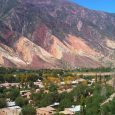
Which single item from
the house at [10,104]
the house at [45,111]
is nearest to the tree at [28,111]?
the house at [45,111]

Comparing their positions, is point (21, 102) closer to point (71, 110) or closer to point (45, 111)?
point (45, 111)

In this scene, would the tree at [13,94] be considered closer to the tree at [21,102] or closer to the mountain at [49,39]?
the tree at [21,102]

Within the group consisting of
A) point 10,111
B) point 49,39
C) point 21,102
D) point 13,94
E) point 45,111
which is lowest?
point 10,111

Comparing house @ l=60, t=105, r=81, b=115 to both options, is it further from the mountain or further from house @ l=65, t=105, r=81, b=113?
the mountain

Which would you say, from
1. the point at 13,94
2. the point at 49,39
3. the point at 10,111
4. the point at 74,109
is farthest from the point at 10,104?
the point at 49,39

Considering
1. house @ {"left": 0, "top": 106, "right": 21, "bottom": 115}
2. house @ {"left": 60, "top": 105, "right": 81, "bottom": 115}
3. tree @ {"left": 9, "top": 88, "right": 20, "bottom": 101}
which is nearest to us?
house @ {"left": 60, "top": 105, "right": 81, "bottom": 115}

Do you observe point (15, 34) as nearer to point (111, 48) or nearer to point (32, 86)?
point (111, 48)

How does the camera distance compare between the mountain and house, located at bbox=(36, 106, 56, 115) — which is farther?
the mountain

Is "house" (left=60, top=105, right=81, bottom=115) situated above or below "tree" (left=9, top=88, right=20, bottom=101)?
below

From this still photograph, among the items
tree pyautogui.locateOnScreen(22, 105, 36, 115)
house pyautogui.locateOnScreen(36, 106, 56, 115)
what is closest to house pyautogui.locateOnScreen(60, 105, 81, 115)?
house pyautogui.locateOnScreen(36, 106, 56, 115)

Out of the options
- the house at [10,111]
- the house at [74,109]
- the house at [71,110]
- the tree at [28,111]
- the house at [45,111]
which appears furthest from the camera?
the house at [10,111]
